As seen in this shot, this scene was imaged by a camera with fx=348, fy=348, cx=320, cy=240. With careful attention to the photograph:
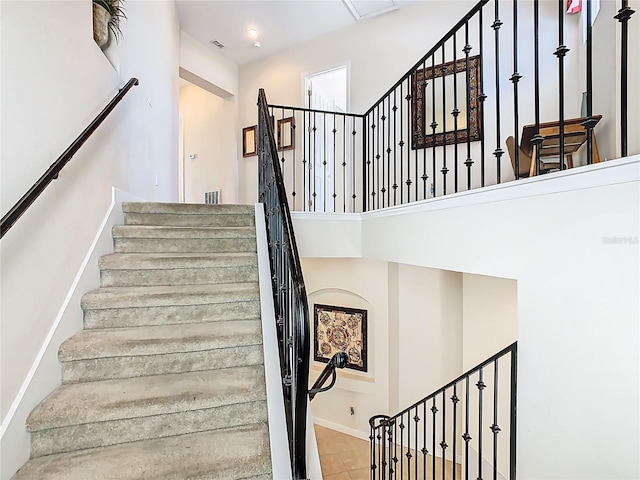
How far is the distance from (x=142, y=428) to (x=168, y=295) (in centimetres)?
72

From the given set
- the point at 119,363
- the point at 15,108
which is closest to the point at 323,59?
the point at 15,108

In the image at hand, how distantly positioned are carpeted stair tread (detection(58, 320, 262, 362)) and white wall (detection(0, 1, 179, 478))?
124 millimetres

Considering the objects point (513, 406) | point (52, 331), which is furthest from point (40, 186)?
point (513, 406)

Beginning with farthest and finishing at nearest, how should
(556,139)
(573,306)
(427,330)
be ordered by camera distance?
1. (427,330)
2. (556,139)
3. (573,306)

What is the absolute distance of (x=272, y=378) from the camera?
63.5 inches

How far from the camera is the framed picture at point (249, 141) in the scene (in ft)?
17.8

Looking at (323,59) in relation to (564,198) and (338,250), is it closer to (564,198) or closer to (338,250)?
(338,250)

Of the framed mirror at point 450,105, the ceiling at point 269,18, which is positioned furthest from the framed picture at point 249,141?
the framed mirror at point 450,105

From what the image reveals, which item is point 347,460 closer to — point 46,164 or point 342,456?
point 342,456

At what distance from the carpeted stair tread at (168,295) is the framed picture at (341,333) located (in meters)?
2.89

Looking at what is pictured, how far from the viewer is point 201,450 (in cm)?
136

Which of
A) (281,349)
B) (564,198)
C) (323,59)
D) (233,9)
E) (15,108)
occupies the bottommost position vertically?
(281,349)

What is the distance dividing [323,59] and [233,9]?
130cm

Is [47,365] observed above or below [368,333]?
above
